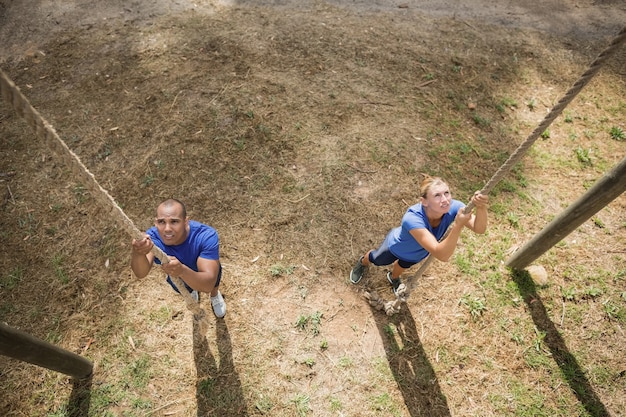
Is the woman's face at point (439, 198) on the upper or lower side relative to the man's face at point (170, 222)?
upper

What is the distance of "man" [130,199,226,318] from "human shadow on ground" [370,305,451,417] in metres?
2.04

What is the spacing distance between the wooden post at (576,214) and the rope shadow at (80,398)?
4.84 metres

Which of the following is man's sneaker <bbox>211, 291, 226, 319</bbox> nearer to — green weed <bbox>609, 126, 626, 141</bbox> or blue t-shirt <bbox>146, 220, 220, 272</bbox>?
blue t-shirt <bbox>146, 220, 220, 272</bbox>

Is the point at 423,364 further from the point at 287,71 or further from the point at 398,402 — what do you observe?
the point at 287,71

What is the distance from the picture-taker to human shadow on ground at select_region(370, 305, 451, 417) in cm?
355

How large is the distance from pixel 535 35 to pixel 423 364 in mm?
7592

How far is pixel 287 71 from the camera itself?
6648 mm

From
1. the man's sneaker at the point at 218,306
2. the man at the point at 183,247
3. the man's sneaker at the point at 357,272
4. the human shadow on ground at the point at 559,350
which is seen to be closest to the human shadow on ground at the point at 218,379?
the man's sneaker at the point at 218,306

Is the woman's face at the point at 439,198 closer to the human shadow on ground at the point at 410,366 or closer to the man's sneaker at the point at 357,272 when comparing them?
the man's sneaker at the point at 357,272

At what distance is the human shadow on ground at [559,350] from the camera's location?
3.59 meters

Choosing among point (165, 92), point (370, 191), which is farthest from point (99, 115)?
point (370, 191)

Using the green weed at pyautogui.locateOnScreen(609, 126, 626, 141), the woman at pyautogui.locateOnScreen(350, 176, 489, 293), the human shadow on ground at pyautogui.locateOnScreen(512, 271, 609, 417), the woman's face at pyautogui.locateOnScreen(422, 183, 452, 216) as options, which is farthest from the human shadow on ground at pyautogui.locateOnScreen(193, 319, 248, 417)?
the green weed at pyautogui.locateOnScreen(609, 126, 626, 141)

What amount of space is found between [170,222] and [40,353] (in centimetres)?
162

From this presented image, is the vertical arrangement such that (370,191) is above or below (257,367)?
above
